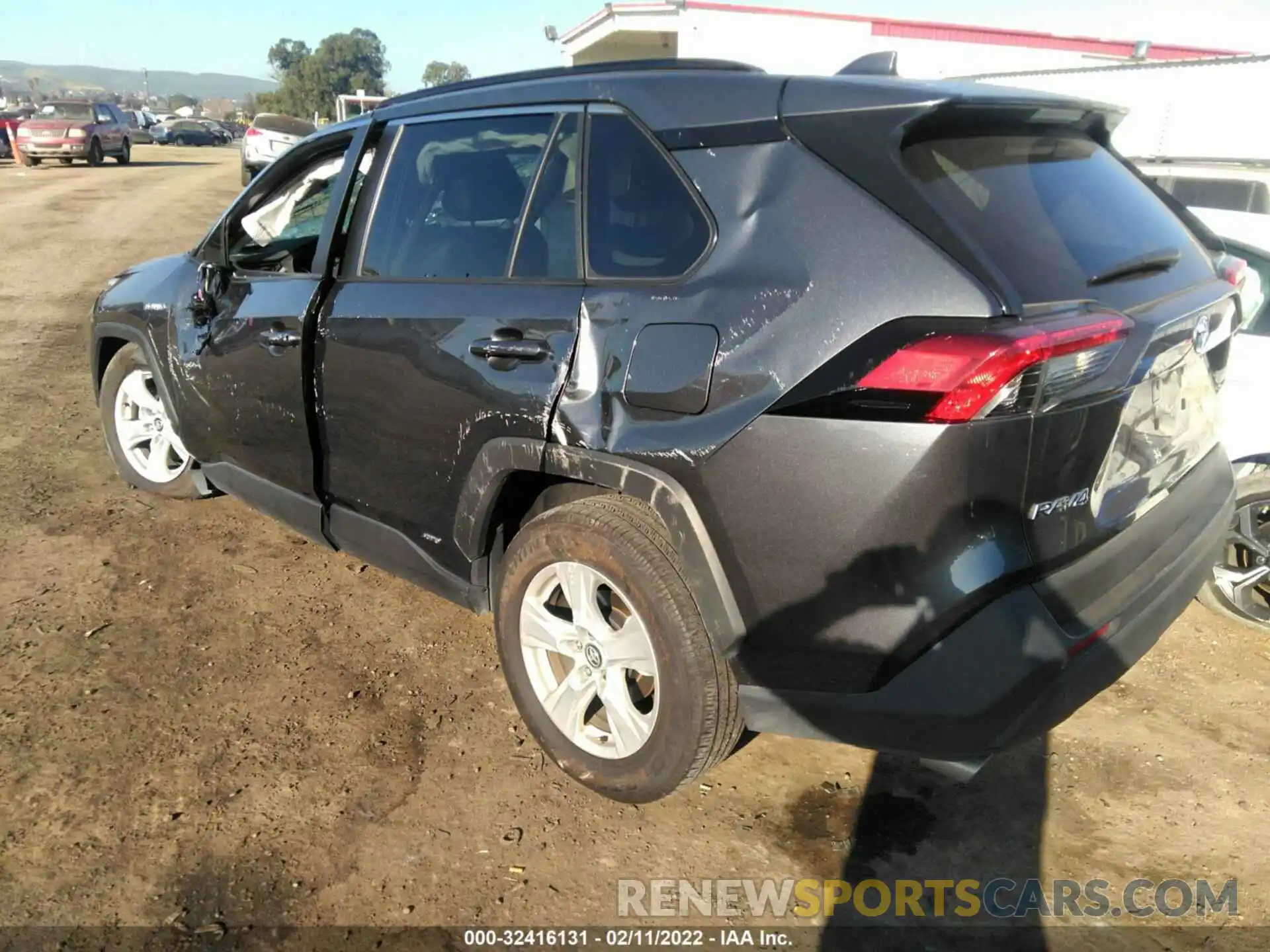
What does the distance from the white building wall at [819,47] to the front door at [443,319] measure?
A: 1415cm

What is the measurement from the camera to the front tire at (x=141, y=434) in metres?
4.48

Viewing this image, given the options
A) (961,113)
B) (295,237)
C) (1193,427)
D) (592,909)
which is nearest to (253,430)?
(295,237)

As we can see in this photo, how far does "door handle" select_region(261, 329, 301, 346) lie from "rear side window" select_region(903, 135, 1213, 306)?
218 cm

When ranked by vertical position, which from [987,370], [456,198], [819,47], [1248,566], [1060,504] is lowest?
[1248,566]

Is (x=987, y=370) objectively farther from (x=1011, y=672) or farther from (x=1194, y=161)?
(x=1194, y=161)

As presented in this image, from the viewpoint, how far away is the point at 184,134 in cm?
5309

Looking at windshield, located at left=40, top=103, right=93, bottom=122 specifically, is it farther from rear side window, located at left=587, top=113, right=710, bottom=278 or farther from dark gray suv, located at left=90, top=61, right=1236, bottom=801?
rear side window, located at left=587, top=113, right=710, bottom=278

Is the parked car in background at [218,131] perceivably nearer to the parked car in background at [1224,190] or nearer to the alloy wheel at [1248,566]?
the parked car in background at [1224,190]

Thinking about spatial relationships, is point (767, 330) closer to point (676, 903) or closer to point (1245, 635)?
point (676, 903)

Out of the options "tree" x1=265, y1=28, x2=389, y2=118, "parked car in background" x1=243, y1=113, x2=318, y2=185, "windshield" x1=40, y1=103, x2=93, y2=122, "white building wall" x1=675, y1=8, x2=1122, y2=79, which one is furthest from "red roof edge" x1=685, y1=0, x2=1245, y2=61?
"tree" x1=265, y1=28, x2=389, y2=118

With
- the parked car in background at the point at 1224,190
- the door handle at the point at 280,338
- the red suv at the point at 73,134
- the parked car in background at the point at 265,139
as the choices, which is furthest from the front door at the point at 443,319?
the red suv at the point at 73,134

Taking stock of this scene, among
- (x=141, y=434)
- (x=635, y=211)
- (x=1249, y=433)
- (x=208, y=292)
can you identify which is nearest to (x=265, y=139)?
(x=141, y=434)

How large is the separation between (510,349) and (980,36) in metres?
19.1

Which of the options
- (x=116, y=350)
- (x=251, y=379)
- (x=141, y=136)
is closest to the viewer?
(x=251, y=379)
